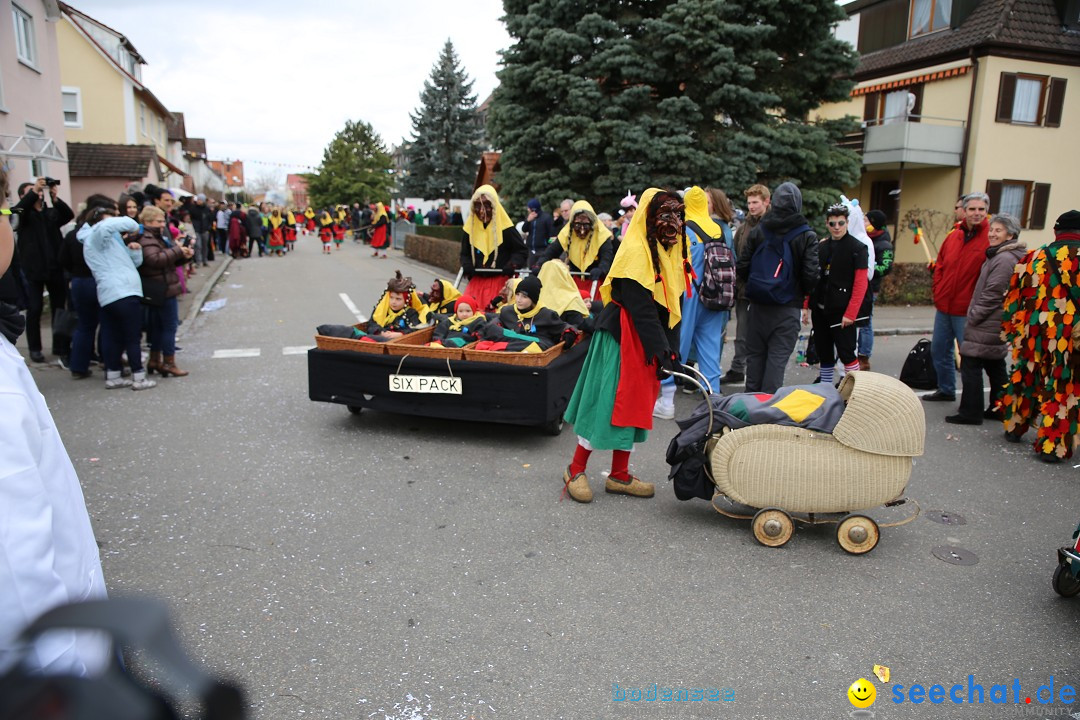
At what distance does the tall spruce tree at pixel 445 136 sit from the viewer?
1711 inches

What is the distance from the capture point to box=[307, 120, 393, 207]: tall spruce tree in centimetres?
5741

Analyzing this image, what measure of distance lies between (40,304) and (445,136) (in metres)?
36.9

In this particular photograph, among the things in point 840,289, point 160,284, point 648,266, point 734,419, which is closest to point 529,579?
point 734,419

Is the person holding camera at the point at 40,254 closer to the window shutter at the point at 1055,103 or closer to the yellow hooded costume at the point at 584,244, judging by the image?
the yellow hooded costume at the point at 584,244

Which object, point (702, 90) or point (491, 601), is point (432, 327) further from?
point (702, 90)

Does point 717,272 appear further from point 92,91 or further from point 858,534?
point 92,91

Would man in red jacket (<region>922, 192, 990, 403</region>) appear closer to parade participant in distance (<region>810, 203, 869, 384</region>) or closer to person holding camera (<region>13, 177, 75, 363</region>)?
parade participant in distance (<region>810, 203, 869, 384</region>)

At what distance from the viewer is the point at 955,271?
7.32m

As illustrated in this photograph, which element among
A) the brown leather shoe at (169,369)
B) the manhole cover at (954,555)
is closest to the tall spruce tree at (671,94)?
the brown leather shoe at (169,369)

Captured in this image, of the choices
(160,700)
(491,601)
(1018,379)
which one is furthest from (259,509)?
(1018,379)

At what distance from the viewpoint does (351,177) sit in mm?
57969

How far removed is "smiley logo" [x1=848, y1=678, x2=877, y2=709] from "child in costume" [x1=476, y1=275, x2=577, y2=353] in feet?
11.8

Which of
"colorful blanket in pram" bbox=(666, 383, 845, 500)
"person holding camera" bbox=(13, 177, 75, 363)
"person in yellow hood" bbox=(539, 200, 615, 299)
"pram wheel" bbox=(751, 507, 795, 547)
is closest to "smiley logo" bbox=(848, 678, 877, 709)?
"pram wheel" bbox=(751, 507, 795, 547)

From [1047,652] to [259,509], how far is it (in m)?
4.38
